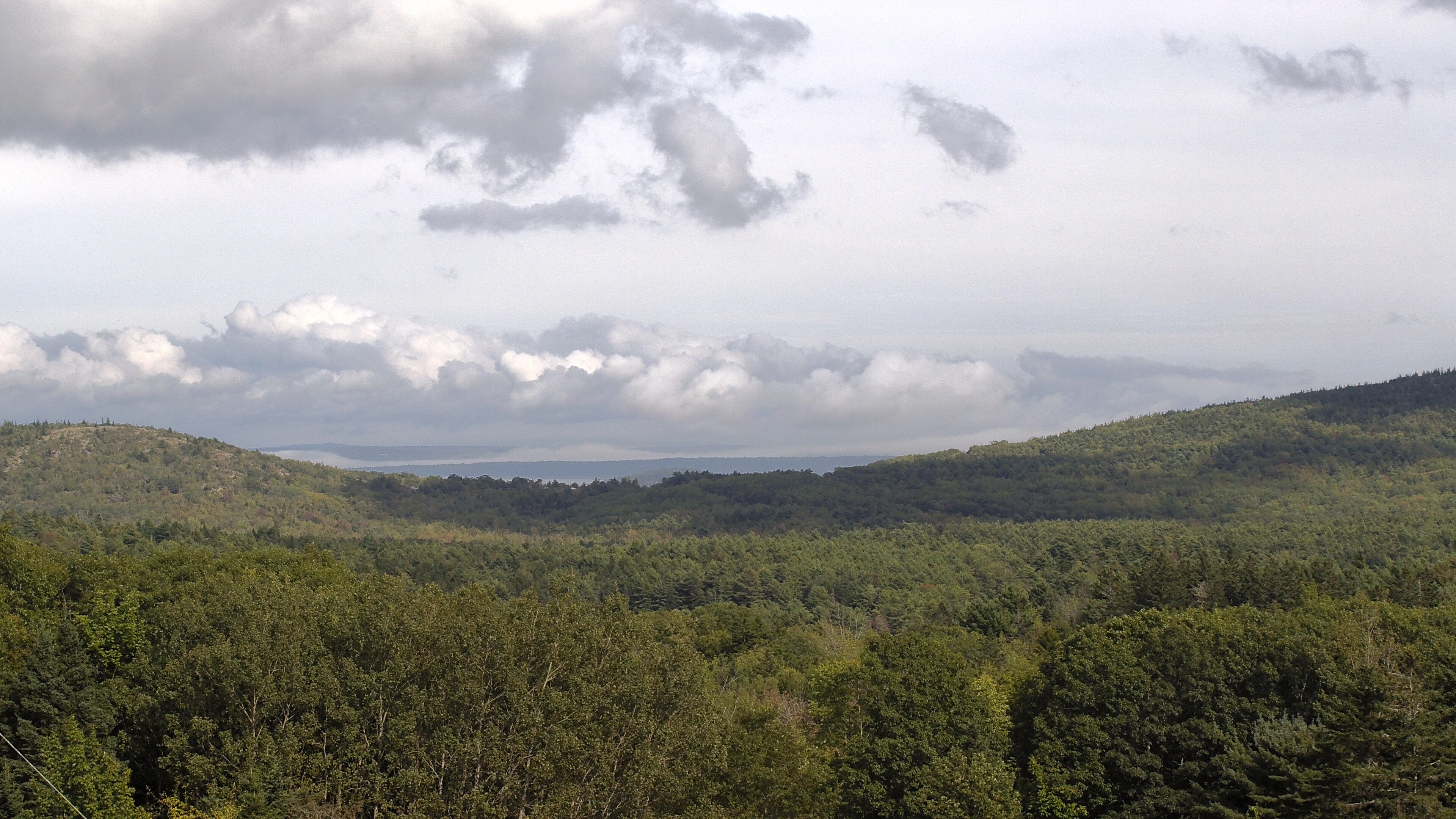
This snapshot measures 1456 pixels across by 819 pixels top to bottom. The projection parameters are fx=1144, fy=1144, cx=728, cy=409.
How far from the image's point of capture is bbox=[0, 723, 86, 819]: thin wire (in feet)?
141

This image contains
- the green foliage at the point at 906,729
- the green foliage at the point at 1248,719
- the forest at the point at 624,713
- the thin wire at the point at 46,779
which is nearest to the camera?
the forest at the point at 624,713

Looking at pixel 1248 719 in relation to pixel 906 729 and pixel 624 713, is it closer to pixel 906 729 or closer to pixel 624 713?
pixel 906 729

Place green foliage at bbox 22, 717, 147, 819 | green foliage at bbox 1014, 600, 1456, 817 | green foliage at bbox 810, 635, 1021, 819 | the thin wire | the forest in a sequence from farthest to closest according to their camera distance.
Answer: green foliage at bbox 810, 635, 1021, 819 → green foliage at bbox 1014, 600, 1456, 817 → green foliage at bbox 22, 717, 147, 819 → the thin wire → the forest

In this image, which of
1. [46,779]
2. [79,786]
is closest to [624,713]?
[79,786]

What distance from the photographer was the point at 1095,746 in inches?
2168

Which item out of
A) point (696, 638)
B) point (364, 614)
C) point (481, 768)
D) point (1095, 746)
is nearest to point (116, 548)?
point (696, 638)

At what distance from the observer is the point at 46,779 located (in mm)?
44438

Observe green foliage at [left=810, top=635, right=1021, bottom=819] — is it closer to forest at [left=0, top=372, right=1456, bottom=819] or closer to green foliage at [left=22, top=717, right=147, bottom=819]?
forest at [left=0, top=372, right=1456, bottom=819]

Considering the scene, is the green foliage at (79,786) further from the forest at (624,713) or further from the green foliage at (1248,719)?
the green foliage at (1248,719)

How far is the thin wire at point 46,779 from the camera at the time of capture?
42969 mm

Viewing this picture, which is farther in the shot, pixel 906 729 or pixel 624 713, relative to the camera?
pixel 906 729

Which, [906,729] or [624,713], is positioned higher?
[624,713]

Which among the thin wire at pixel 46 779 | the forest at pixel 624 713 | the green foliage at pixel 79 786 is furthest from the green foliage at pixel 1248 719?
the thin wire at pixel 46 779

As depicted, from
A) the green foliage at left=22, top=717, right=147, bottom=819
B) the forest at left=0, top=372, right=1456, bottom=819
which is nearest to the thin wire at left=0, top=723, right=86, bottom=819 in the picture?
the green foliage at left=22, top=717, right=147, bottom=819
